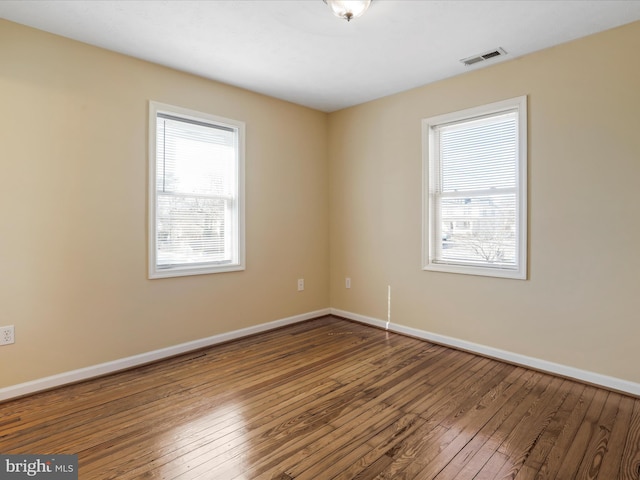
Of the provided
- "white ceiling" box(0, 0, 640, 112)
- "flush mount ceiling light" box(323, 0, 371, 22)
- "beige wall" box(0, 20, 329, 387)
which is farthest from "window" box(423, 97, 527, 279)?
"beige wall" box(0, 20, 329, 387)

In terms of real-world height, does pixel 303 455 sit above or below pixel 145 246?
below

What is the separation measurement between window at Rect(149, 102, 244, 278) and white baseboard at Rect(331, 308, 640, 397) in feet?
6.31

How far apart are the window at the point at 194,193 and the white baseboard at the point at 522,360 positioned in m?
1.92

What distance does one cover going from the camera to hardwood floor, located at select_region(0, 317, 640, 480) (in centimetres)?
175

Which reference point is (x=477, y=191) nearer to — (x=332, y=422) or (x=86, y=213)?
(x=332, y=422)

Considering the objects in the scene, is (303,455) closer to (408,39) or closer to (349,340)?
(349,340)

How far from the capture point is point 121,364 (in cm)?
289

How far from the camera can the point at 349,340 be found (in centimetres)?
364

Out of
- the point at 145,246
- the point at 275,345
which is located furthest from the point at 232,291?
the point at 145,246

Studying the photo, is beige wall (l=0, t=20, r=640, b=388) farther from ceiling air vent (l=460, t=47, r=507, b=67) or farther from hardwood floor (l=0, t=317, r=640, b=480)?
hardwood floor (l=0, t=317, r=640, b=480)

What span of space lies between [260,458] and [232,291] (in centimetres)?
203

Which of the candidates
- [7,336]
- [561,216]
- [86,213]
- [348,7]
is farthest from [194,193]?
[561,216]

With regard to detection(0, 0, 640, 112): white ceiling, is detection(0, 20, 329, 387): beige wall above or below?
below

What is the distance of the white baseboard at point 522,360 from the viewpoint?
8.29ft
